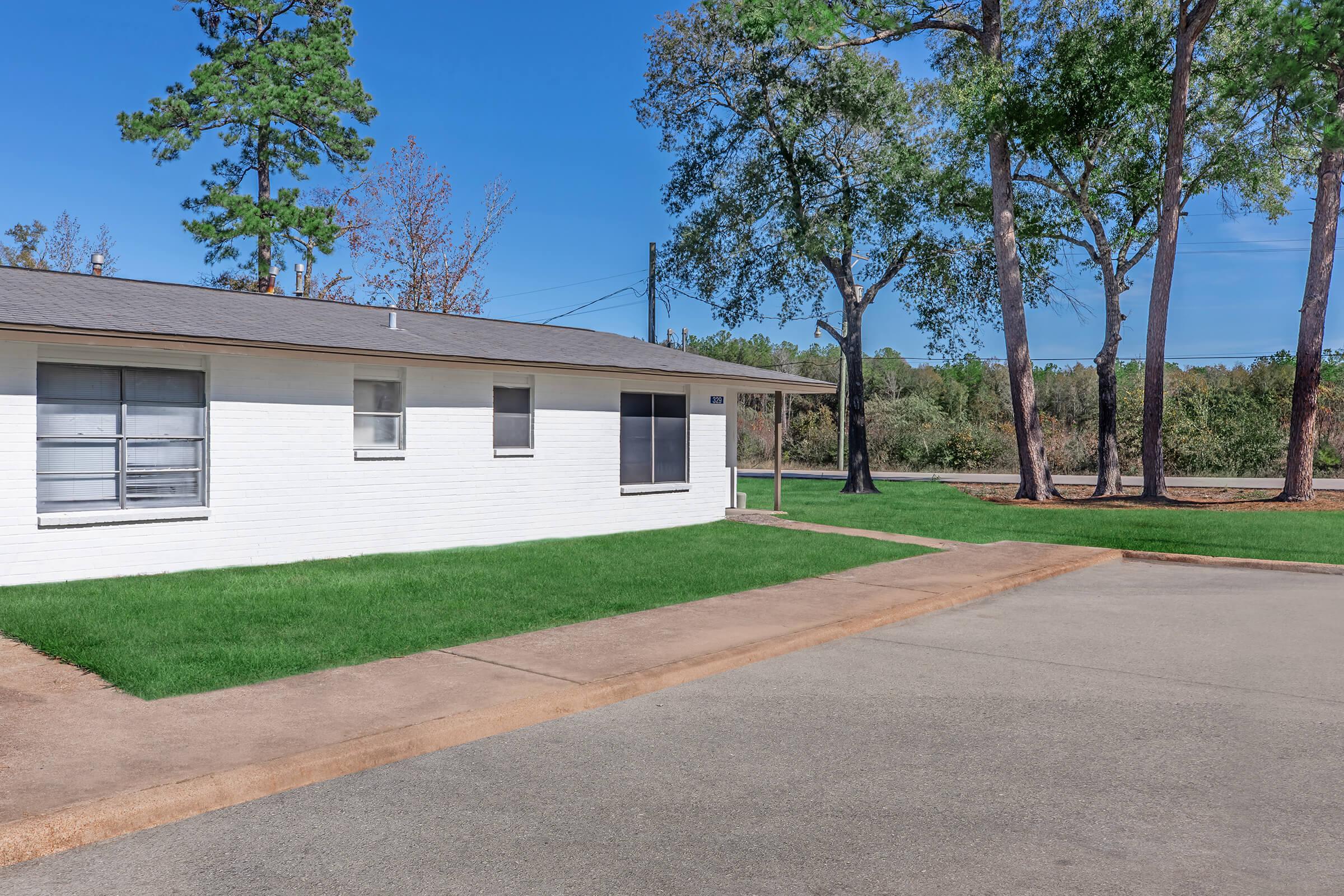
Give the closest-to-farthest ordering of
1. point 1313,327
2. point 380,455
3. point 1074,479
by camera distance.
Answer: point 380,455 < point 1313,327 < point 1074,479

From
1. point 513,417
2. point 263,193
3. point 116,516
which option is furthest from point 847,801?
point 263,193

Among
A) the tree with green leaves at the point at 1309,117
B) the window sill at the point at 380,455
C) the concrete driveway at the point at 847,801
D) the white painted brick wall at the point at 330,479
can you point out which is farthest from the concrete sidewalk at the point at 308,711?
the tree with green leaves at the point at 1309,117

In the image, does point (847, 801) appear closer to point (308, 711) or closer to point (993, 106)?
point (308, 711)

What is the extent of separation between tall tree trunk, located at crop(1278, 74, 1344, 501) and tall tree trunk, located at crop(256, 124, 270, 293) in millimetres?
28904

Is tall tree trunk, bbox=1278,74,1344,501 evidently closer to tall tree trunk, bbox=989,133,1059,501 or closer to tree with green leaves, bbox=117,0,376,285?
tall tree trunk, bbox=989,133,1059,501

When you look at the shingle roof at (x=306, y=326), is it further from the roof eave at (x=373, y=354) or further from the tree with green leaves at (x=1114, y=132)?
the tree with green leaves at (x=1114, y=132)

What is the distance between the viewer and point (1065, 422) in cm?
4869

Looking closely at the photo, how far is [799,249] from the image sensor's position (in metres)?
29.9

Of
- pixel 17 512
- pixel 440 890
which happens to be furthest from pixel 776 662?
pixel 17 512

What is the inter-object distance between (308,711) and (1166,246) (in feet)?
76.1

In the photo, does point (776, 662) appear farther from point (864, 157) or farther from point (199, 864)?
point (864, 157)

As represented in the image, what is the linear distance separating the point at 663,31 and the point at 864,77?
6509mm

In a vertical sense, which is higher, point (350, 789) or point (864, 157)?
point (864, 157)

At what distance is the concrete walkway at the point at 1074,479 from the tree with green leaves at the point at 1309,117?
4.46 meters
